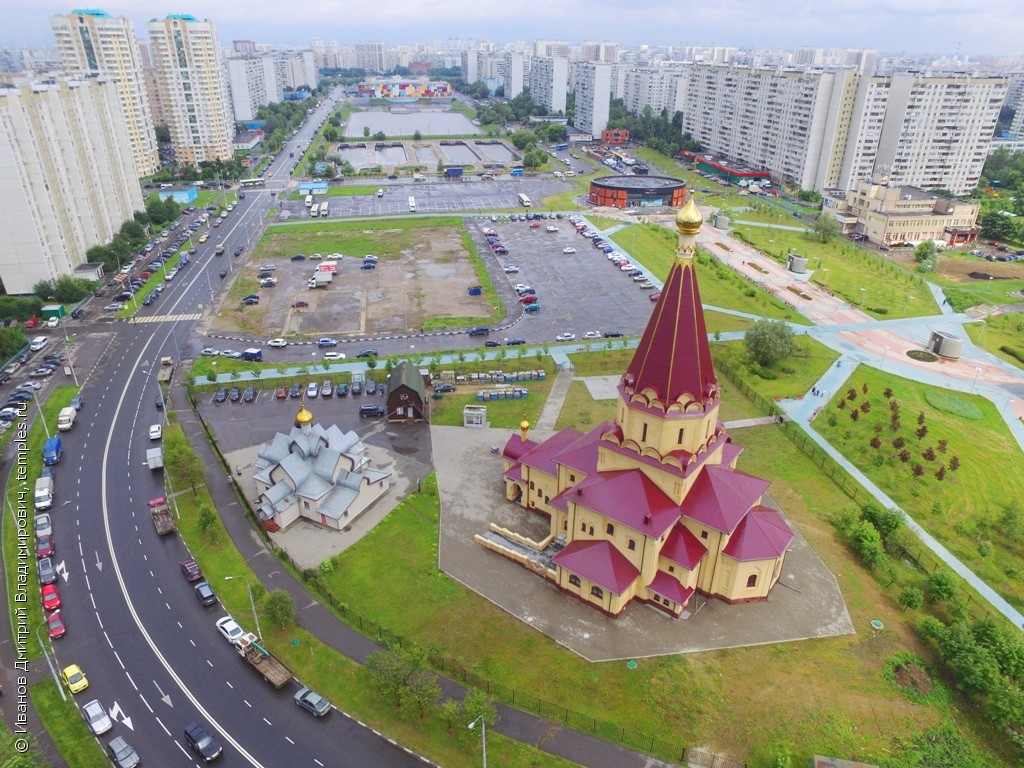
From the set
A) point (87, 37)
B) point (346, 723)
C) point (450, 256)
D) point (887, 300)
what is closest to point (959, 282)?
point (887, 300)

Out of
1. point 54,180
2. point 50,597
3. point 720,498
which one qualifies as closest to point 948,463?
point 720,498

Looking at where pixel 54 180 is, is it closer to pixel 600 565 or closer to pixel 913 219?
pixel 600 565

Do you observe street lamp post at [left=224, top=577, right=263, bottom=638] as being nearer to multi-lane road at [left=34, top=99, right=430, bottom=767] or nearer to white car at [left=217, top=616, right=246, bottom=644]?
white car at [left=217, top=616, right=246, bottom=644]

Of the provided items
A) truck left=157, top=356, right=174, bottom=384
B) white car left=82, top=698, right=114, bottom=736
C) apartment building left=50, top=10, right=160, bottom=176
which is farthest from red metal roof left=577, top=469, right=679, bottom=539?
apartment building left=50, top=10, right=160, bottom=176

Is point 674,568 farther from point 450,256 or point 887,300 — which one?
point 450,256

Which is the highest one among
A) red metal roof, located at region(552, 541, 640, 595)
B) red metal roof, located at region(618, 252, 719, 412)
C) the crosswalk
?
red metal roof, located at region(618, 252, 719, 412)

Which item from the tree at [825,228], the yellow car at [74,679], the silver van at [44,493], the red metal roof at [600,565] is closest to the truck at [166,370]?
the silver van at [44,493]
